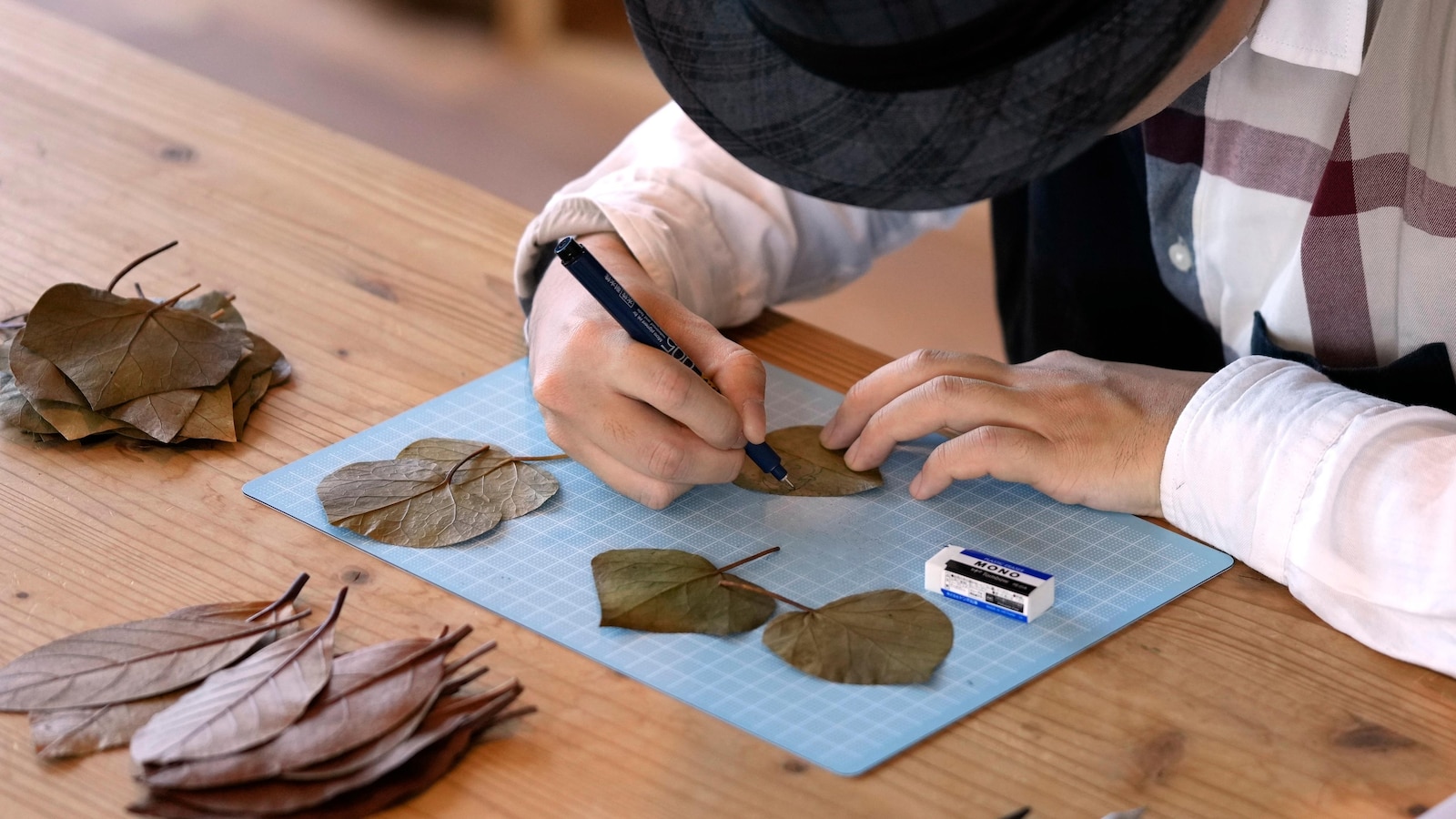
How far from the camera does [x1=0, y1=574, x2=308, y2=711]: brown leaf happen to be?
78 centimetres

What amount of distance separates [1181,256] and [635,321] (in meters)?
0.61

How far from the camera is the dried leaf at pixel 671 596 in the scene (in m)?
0.87

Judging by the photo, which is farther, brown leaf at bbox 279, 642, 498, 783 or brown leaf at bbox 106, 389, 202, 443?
brown leaf at bbox 106, 389, 202, 443

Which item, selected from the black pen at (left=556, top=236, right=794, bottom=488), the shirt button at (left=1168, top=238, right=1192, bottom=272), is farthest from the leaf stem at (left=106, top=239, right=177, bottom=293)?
the shirt button at (left=1168, top=238, right=1192, bottom=272)

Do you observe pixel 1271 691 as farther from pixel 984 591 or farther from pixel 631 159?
pixel 631 159

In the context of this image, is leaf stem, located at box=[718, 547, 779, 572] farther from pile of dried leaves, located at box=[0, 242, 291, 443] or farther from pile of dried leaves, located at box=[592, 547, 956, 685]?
pile of dried leaves, located at box=[0, 242, 291, 443]

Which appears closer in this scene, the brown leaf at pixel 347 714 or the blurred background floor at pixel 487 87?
the brown leaf at pixel 347 714

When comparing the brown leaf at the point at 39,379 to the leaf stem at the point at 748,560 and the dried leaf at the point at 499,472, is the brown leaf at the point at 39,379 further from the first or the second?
the leaf stem at the point at 748,560

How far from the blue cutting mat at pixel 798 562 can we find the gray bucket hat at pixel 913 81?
0.26 m

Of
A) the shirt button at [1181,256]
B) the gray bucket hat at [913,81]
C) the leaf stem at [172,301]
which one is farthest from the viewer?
the shirt button at [1181,256]

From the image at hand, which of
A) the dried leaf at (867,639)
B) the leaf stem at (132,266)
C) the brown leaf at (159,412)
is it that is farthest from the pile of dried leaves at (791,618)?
the leaf stem at (132,266)

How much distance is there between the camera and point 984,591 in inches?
35.0

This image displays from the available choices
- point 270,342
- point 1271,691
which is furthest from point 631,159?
point 1271,691

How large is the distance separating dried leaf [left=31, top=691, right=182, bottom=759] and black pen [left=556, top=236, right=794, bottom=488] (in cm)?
38
